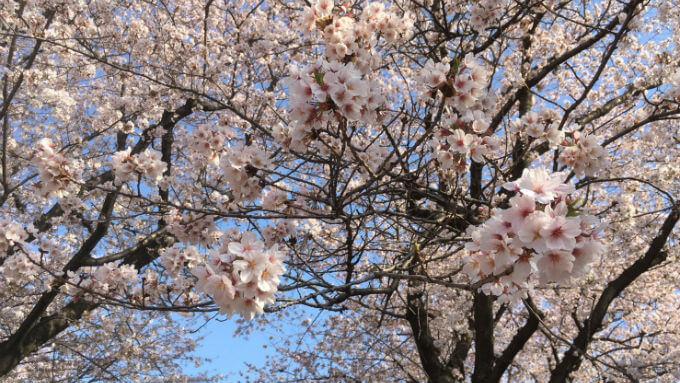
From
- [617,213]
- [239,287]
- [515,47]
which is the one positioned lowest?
[239,287]

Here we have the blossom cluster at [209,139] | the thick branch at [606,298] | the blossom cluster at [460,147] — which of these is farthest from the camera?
the thick branch at [606,298]

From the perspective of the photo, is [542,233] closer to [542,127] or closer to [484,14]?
[542,127]

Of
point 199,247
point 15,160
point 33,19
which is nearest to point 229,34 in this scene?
point 33,19

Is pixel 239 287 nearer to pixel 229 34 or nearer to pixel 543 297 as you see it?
pixel 229 34

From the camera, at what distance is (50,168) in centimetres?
271

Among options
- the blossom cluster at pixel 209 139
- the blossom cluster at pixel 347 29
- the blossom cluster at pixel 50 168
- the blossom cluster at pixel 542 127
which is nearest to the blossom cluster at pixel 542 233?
the blossom cluster at pixel 347 29

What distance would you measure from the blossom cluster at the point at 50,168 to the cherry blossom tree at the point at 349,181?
13mm

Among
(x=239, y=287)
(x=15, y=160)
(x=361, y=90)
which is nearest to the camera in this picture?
(x=239, y=287)

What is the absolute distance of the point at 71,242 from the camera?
9023mm

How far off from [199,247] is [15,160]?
19.6ft

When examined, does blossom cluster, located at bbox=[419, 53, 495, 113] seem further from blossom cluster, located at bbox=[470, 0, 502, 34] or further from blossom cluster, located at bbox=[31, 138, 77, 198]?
blossom cluster, located at bbox=[31, 138, 77, 198]

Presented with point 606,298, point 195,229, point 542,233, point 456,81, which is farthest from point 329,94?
point 606,298

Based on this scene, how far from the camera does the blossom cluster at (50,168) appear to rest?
271cm

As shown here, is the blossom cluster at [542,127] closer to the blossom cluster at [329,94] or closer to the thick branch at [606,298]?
the blossom cluster at [329,94]
